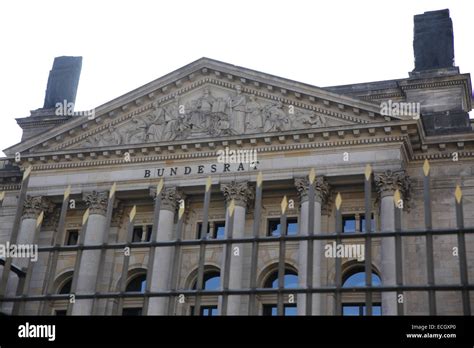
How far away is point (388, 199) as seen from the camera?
27484 millimetres

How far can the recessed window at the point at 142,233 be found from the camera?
104 feet

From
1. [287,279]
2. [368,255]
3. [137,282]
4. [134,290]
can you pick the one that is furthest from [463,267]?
[137,282]

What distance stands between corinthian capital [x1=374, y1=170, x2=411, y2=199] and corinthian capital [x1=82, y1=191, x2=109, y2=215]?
11945mm

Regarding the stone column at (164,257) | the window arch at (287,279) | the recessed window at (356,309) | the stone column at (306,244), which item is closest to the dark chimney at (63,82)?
the stone column at (164,257)

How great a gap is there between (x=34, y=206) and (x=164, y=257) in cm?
741

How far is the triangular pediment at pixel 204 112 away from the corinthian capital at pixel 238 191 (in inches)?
84.8

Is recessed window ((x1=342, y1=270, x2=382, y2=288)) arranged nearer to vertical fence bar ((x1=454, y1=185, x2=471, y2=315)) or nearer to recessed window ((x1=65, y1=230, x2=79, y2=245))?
recessed window ((x1=65, y1=230, x2=79, y2=245))

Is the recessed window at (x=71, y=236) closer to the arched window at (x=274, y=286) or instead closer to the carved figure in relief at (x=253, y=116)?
the arched window at (x=274, y=286)

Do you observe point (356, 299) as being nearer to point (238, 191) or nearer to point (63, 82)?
point (238, 191)

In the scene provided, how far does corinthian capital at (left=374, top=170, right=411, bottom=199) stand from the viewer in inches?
1081

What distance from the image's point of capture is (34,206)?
32125 mm

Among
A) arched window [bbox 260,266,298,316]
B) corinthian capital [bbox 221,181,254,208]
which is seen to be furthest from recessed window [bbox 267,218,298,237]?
corinthian capital [bbox 221,181,254,208]
